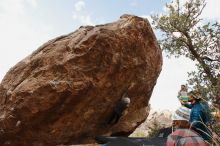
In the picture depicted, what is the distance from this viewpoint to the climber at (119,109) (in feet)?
48.0

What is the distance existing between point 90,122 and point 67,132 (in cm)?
111

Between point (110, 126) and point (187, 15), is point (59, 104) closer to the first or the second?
point (110, 126)

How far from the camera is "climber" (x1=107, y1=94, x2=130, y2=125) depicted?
14639 mm

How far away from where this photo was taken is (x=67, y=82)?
13.1m

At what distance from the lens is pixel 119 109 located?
1456cm

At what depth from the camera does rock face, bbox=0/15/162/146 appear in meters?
13.2

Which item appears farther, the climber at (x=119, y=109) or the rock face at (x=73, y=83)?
the climber at (x=119, y=109)

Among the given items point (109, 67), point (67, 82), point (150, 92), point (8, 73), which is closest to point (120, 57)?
point (109, 67)

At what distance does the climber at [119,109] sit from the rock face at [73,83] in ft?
0.71

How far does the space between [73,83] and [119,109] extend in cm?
264

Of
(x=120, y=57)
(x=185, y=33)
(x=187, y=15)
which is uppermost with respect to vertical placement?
(x=187, y=15)

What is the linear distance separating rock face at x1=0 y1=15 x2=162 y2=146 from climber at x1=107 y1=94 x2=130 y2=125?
0.71 ft

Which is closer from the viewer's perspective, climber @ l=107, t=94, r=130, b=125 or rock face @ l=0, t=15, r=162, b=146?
rock face @ l=0, t=15, r=162, b=146

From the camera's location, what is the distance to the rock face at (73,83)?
1316 centimetres
